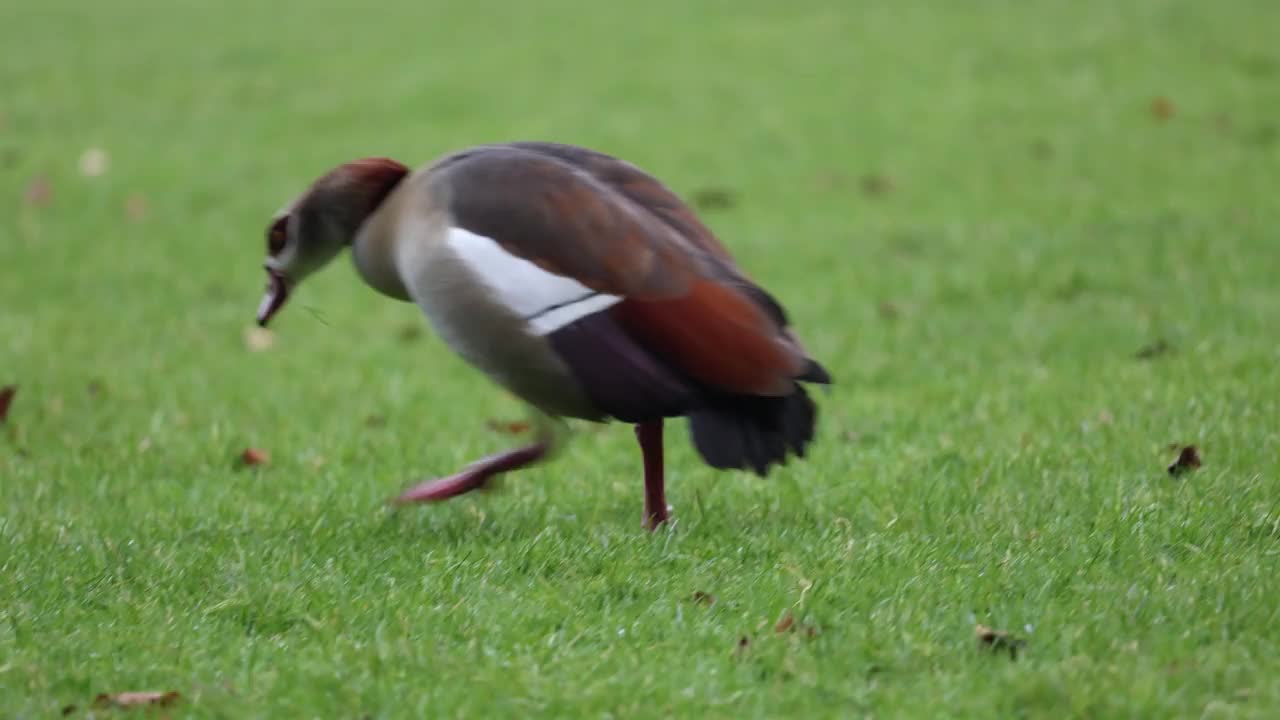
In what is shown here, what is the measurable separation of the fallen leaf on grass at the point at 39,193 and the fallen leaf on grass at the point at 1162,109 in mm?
8845

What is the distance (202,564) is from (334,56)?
1405cm

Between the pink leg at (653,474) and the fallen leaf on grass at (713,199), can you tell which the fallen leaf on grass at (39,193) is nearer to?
the fallen leaf on grass at (713,199)

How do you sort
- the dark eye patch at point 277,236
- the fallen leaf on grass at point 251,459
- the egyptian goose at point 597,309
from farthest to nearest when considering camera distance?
the fallen leaf on grass at point 251,459
the dark eye patch at point 277,236
the egyptian goose at point 597,309

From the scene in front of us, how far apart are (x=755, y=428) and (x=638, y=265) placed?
536 millimetres

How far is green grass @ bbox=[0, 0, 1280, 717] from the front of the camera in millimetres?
3555

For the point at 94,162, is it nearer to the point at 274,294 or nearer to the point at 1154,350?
the point at 274,294

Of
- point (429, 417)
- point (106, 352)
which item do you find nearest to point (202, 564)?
point (429, 417)

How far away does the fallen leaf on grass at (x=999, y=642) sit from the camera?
3568 mm

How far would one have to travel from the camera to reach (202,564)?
4.36 metres

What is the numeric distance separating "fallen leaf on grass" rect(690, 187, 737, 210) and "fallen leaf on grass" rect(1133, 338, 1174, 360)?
476 centimetres

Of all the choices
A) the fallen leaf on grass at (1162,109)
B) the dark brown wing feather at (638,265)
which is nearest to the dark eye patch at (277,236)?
the dark brown wing feather at (638,265)

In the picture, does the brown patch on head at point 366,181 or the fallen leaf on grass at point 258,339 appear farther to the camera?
the fallen leaf on grass at point 258,339

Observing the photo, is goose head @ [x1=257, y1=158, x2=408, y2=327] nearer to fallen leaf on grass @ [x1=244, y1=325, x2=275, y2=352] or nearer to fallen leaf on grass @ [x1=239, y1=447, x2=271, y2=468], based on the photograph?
fallen leaf on grass @ [x1=239, y1=447, x2=271, y2=468]

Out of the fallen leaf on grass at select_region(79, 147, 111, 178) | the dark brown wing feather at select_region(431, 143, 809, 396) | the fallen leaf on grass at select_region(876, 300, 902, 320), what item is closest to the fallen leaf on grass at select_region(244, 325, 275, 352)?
the fallen leaf on grass at select_region(876, 300, 902, 320)
